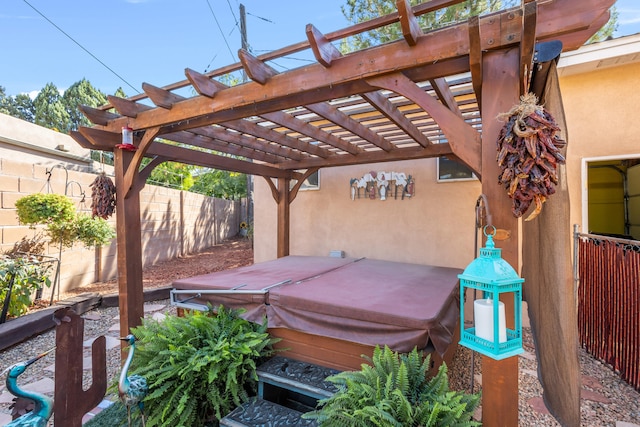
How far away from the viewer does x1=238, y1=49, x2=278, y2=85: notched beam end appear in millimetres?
2188

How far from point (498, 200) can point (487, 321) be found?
690mm

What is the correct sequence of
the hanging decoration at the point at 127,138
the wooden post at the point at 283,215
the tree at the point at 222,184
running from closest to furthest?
the hanging decoration at the point at 127,138 → the wooden post at the point at 283,215 → the tree at the point at 222,184

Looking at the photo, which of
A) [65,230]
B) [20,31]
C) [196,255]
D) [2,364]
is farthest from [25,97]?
[2,364]

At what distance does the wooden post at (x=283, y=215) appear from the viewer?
599 cm

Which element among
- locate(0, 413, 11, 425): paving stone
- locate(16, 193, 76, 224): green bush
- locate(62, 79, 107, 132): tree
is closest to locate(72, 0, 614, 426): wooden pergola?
locate(0, 413, 11, 425): paving stone

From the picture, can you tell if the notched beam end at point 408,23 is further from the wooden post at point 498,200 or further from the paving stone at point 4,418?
the paving stone at point 4,418

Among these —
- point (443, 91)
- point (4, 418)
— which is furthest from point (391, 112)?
point (4, 418)

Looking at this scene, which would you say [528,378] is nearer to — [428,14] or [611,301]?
[611,301]

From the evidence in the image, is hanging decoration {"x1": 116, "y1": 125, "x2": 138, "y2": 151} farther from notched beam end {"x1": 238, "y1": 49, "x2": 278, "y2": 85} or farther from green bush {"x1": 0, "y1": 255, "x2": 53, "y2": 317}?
green bush {"x1": 0, "y1": 255, "x2": 53, "y2": 317}

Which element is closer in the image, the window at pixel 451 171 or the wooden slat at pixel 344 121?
the wooden slat at pixel 344 121

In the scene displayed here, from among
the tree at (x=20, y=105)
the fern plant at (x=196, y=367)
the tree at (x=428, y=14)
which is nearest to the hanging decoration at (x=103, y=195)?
the fern plant at (x=196, y=367)

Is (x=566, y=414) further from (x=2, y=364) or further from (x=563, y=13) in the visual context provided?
(x=2, y=364)

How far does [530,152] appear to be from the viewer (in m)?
1.50

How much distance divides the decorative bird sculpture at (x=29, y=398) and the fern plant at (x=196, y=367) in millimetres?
937
